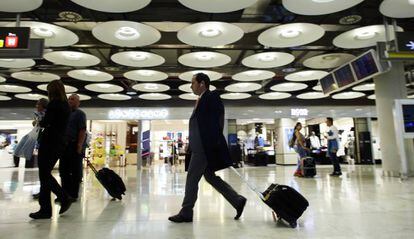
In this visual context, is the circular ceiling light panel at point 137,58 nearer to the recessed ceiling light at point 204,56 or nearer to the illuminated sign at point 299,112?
the recessed ceiling light at point 204,56

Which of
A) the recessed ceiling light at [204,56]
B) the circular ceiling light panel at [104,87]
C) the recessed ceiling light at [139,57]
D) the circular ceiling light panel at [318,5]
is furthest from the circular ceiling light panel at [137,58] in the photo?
the circular ceiling light panel at [318,5]

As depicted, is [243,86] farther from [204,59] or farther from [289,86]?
[204,59]

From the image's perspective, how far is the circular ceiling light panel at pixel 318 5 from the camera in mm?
4355

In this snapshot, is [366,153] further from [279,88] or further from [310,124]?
[279,88]

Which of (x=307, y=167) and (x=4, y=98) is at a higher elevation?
(x=4, y=98)

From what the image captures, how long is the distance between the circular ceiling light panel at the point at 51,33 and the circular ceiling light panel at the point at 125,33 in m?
0.59

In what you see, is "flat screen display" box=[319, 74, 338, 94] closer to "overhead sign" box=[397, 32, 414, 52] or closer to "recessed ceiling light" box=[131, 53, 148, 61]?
"overhead sign" box=[397, 32, 414, 52]

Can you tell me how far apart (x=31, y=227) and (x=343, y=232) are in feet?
8.73

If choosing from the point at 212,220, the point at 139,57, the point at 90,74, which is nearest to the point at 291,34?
the point at 139,57

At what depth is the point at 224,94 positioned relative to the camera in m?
12.7

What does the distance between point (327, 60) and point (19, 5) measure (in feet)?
24.5

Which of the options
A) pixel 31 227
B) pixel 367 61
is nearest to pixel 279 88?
pixel 367 61

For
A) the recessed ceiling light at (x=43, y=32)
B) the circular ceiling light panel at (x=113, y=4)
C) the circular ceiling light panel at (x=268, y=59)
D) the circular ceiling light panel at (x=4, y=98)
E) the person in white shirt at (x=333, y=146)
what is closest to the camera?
the circular ceiling light panel at (x=113, y=4)

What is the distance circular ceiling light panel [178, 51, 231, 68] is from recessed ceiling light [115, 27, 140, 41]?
1.68 metres
